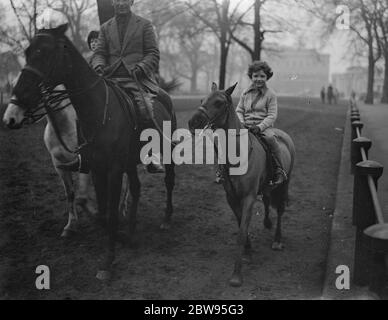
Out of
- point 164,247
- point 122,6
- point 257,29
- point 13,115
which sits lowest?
point 164,247

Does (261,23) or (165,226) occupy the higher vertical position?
(261,23)

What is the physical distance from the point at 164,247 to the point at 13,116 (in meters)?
2.50

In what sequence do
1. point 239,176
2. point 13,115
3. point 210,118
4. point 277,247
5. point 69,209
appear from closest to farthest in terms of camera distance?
point 13,115 → point 210,118 → point 239,176 → point 277,247 → point 69,209

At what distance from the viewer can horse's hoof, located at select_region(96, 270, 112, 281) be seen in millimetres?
4621

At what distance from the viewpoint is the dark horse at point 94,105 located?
424 cm

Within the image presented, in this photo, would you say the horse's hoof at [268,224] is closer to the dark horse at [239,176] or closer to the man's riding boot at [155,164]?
the dark horse at [239,176]

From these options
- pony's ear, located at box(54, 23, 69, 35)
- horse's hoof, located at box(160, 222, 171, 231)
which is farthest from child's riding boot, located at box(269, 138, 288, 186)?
pony's ear, located at box(54, 23, 69, 35)

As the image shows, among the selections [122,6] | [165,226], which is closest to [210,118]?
[122,6]

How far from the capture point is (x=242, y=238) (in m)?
4.71

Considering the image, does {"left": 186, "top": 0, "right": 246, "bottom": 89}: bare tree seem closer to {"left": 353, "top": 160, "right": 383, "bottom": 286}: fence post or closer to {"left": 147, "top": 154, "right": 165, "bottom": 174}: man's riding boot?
{"left": 147, "top": 154, "right": 165, "bottom": 174}: man's riding boot

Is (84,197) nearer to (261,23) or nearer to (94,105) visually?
(94,105)

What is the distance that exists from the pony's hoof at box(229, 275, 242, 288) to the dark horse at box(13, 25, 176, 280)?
1286mm

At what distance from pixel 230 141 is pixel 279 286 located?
5.12ft
